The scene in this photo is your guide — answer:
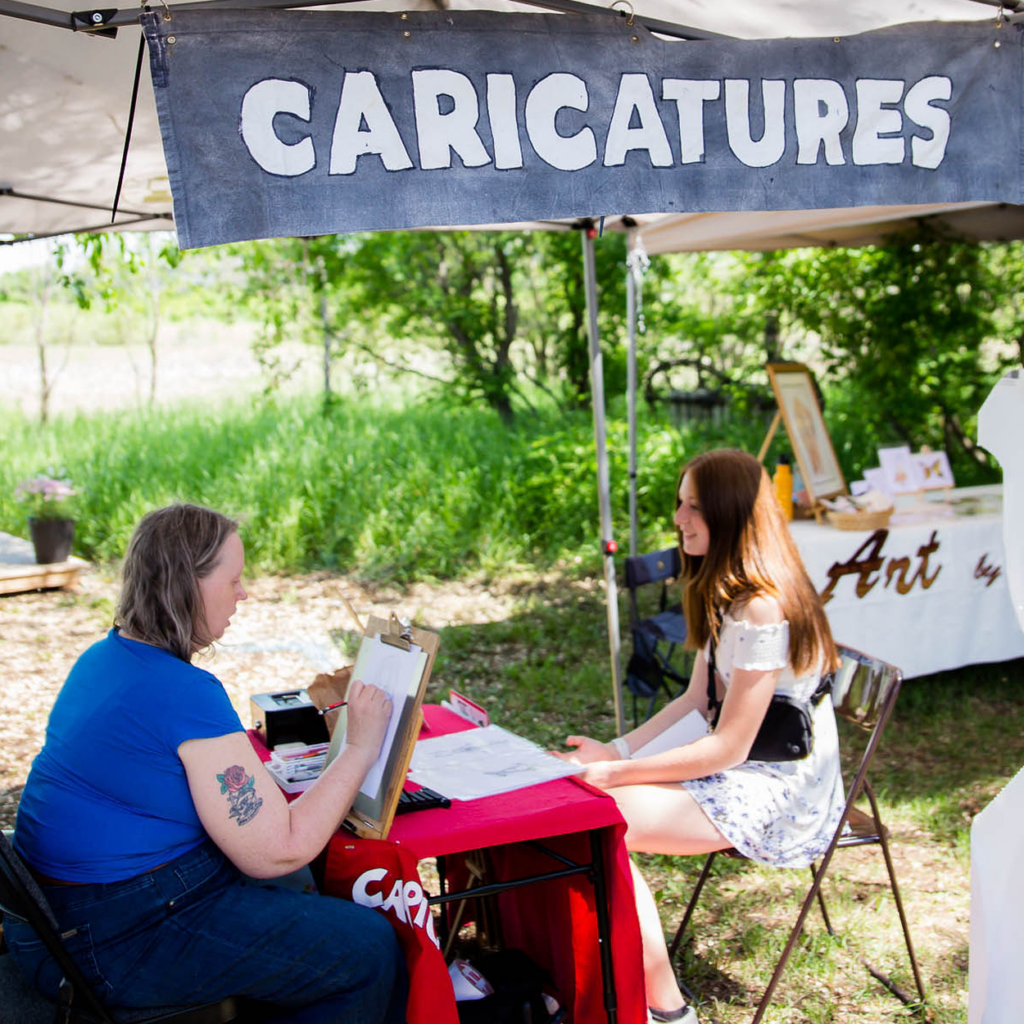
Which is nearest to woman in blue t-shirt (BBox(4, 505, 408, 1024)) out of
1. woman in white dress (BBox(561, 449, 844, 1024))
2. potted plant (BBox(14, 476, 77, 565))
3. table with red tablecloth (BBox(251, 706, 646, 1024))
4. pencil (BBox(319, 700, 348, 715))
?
table with red tablecloth (BBox(251, 706, 646, 1024))

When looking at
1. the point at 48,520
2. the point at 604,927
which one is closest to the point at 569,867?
the point at 604,927

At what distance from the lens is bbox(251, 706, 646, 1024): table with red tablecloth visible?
187 centimetres

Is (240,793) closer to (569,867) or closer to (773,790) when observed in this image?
(569,867)

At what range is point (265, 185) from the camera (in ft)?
5.49

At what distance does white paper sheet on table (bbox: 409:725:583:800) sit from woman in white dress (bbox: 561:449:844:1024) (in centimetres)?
16

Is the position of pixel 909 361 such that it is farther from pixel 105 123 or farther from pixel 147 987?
pixel 147 987

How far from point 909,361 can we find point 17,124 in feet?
18.6

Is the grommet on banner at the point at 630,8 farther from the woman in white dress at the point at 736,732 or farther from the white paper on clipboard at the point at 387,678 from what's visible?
the white paper on clipboard at the point at 387,678

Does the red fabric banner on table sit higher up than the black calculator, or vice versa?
the black calculator

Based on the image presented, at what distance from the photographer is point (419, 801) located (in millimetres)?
1965

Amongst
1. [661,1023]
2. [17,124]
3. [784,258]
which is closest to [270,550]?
[784,258]

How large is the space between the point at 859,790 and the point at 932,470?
2627 mm

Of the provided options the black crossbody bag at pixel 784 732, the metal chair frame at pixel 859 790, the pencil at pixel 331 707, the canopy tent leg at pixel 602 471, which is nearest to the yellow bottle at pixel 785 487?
the canopy tent leg at pixel 602 471

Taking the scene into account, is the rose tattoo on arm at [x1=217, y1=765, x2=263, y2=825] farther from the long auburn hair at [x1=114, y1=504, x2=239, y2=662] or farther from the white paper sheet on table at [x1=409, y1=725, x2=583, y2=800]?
the white paper sheet on table at [x1=409, y1=725, x2=583, y2=800]
